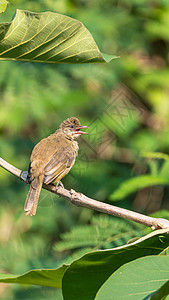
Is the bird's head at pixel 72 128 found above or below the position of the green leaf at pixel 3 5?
below

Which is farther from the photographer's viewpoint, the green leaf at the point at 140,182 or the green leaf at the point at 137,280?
the green leaf at the point at 140,182


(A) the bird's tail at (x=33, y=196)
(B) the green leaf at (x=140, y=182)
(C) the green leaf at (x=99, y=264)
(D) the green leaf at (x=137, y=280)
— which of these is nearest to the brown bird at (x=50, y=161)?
(A) the bird's tail at (x=33, y=196)

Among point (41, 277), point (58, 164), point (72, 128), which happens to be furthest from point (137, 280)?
point (72, 128)

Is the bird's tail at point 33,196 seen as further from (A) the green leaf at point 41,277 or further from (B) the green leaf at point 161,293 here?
(B) the green leaf at point 161,293

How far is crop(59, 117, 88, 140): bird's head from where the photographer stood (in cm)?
300

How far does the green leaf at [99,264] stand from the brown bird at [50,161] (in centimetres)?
90

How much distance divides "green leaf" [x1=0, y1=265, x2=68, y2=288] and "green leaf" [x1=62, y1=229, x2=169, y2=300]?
7 cm

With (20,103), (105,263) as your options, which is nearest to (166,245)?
(105,263)

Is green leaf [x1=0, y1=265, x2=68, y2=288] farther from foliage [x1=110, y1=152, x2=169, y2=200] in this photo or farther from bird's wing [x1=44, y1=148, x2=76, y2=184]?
foliage [x1=110, y1=152, x2=169, y2=200]

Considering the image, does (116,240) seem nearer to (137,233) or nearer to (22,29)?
(137,233)

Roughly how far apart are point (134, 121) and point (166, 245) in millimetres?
3352

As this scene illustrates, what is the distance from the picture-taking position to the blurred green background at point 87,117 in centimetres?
393

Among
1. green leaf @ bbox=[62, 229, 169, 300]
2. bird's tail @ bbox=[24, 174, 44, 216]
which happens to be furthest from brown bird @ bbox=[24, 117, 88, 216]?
green leaf @ bbox=[62, 229, 169, 300]

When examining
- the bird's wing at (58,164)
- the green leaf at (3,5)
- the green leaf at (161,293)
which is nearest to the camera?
Answer: the green leaf at (161,293)
